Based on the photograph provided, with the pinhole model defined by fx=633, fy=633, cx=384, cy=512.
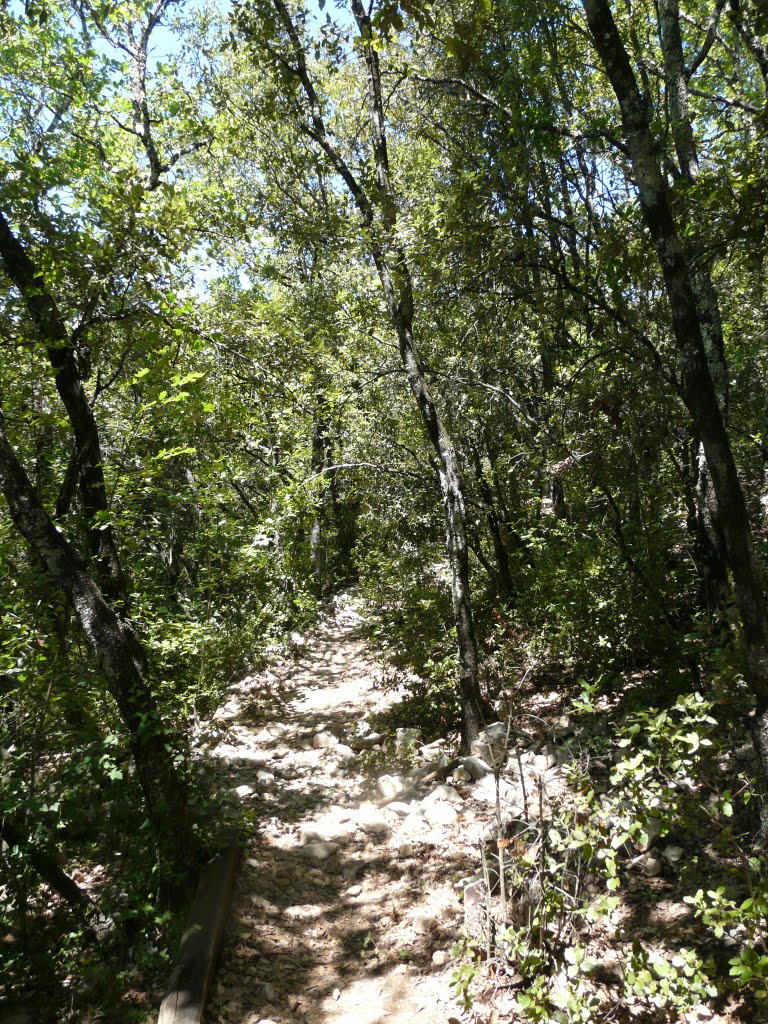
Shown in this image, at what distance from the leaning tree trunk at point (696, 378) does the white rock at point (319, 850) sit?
3.26m

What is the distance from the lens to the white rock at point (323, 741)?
7.03m

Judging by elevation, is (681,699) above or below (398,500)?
below

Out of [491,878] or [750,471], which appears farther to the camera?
[750,471]

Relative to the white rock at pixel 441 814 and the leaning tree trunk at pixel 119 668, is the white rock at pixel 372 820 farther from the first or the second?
the leaning tree trunk at pixel 119 668

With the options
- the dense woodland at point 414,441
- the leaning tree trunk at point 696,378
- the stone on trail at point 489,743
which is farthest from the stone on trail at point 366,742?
the leaning tree trunk at point 696,378

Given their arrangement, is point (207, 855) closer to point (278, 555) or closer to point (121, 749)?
point (121, 749)

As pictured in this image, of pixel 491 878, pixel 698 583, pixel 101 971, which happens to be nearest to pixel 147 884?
pixel 101 971

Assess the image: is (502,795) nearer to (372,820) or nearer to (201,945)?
(372,820)

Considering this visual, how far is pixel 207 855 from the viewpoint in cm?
455

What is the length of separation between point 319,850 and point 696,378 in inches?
175

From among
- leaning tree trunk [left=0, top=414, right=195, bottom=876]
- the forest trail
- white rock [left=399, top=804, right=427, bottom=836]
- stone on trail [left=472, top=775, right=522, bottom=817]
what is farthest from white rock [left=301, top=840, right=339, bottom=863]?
stone on trail [left=472, top=775, right=522, bottom=817]

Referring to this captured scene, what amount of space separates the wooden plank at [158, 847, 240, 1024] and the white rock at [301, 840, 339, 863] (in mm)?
644

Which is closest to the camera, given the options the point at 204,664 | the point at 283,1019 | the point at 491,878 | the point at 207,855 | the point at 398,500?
the point at 283,1019

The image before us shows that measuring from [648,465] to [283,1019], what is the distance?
203 inches
